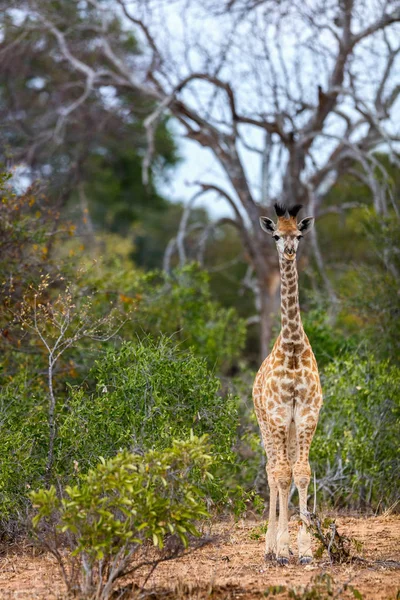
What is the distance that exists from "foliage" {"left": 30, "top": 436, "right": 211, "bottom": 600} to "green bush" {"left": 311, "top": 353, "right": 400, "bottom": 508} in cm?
340

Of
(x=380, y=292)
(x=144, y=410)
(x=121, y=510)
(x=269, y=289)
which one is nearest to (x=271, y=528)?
(x=144, y=410)

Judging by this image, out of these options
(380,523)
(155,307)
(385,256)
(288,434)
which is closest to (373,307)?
(385,256)

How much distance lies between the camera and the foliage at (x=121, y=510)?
5066mm

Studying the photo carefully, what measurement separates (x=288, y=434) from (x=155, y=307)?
5.09m

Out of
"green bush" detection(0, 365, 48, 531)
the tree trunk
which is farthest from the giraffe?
the tree trunk

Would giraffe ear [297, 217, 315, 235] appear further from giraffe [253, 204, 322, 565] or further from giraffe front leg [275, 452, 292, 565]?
giraffe front leg [275, 452, 292, 565]

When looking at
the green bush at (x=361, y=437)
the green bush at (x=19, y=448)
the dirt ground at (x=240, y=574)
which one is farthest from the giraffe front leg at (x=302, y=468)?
the green bush at (x=361, y=437)

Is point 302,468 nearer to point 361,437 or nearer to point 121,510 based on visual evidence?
point 121,510

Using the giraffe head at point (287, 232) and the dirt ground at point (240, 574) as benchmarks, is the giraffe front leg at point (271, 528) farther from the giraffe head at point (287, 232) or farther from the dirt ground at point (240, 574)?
the giraffe head at point (287, 232)

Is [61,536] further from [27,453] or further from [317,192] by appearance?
[317,192]

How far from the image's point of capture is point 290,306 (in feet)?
21.5

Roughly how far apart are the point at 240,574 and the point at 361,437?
9.86 feet

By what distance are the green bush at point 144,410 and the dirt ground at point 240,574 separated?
0.73 metres

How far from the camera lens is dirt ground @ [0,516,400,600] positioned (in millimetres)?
5266
